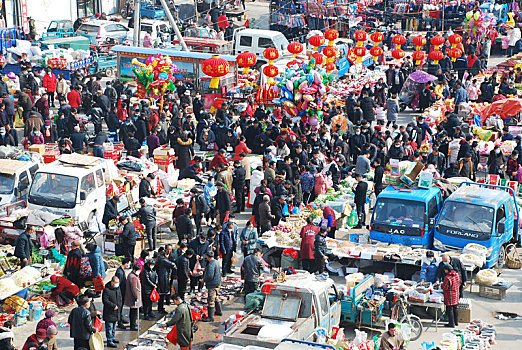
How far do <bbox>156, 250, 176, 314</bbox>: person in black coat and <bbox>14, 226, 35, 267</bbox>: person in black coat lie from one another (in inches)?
118

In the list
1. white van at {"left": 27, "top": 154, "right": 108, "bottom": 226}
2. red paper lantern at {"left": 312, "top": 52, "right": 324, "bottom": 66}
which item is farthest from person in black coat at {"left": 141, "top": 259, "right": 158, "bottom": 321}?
red paper lantern at {"left": 312, "top": 52, "right": 324, "bottom": 66}

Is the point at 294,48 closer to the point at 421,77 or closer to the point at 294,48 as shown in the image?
the point at 294,48

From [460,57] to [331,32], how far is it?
6179 mm

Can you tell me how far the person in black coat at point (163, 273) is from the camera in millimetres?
17797

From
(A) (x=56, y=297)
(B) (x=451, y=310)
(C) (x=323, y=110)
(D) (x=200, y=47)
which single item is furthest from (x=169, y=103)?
(B) (x=451, y=310)

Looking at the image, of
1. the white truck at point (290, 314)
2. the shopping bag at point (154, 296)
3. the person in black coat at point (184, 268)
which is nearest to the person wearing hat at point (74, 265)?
the shopping bag at point (154, 296)

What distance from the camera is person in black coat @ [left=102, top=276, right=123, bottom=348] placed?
16.7 m

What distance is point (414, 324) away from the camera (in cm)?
1727

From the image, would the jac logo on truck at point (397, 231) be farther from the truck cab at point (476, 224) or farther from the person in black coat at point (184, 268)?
the person in black coat at point (184, 268)

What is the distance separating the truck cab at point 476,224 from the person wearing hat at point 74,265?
7.43m

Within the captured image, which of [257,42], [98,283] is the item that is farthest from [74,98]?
[98,283]

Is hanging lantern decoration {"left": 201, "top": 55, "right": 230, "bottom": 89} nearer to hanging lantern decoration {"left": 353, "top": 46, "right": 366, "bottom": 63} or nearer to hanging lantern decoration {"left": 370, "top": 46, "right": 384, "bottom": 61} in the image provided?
hanging lantern decoration {"left": 353, "top": 46, "right": 366, "bottom": 63}

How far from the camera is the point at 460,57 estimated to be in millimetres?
40688

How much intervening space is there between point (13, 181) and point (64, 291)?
4633 mm
